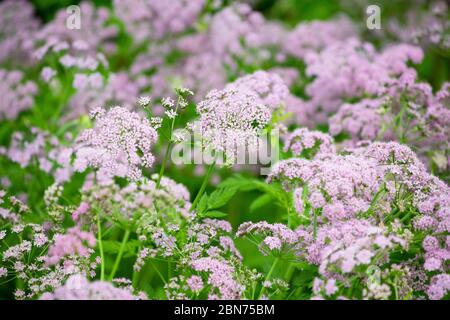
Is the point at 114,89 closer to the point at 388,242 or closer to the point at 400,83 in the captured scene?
the point at 400,83

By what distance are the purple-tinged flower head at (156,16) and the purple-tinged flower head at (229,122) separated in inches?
153

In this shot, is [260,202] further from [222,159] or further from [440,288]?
[440,288]

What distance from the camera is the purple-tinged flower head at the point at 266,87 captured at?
208 inches

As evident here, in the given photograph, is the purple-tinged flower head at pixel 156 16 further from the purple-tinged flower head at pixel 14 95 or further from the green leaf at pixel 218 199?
the green leaf at pixel 218 199

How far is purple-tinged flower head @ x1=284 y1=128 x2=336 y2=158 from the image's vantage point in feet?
16.3

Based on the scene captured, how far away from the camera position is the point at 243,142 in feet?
13.5

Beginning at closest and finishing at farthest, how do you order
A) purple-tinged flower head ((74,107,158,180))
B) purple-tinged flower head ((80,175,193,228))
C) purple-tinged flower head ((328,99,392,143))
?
1. purple-tinged flower head ((80,175,193,228))
2. purple-tinged flower head ((74,107,158,180))
3. purple-tinged flower head ((328,99,392,143))

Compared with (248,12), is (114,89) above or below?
below

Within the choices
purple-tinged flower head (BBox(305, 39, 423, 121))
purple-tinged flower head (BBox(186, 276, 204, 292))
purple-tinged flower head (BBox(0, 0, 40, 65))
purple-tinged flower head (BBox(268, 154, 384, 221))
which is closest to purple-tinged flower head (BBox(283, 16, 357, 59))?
purple-tinged flower head (BBox(305, 39, 423, 121))

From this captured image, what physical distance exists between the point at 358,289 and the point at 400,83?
2819mm

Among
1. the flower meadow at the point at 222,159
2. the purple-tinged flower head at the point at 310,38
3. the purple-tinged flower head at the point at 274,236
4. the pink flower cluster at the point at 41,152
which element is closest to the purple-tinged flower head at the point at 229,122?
the flower meadow at the point at 222,159

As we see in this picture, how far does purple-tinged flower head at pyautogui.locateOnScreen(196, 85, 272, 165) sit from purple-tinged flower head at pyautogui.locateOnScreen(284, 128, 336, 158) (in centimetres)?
80

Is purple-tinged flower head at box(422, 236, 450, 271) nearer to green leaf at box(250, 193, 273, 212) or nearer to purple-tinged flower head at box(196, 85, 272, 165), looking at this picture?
purple-tinged flower head at box(196, 85, 272, 165)
